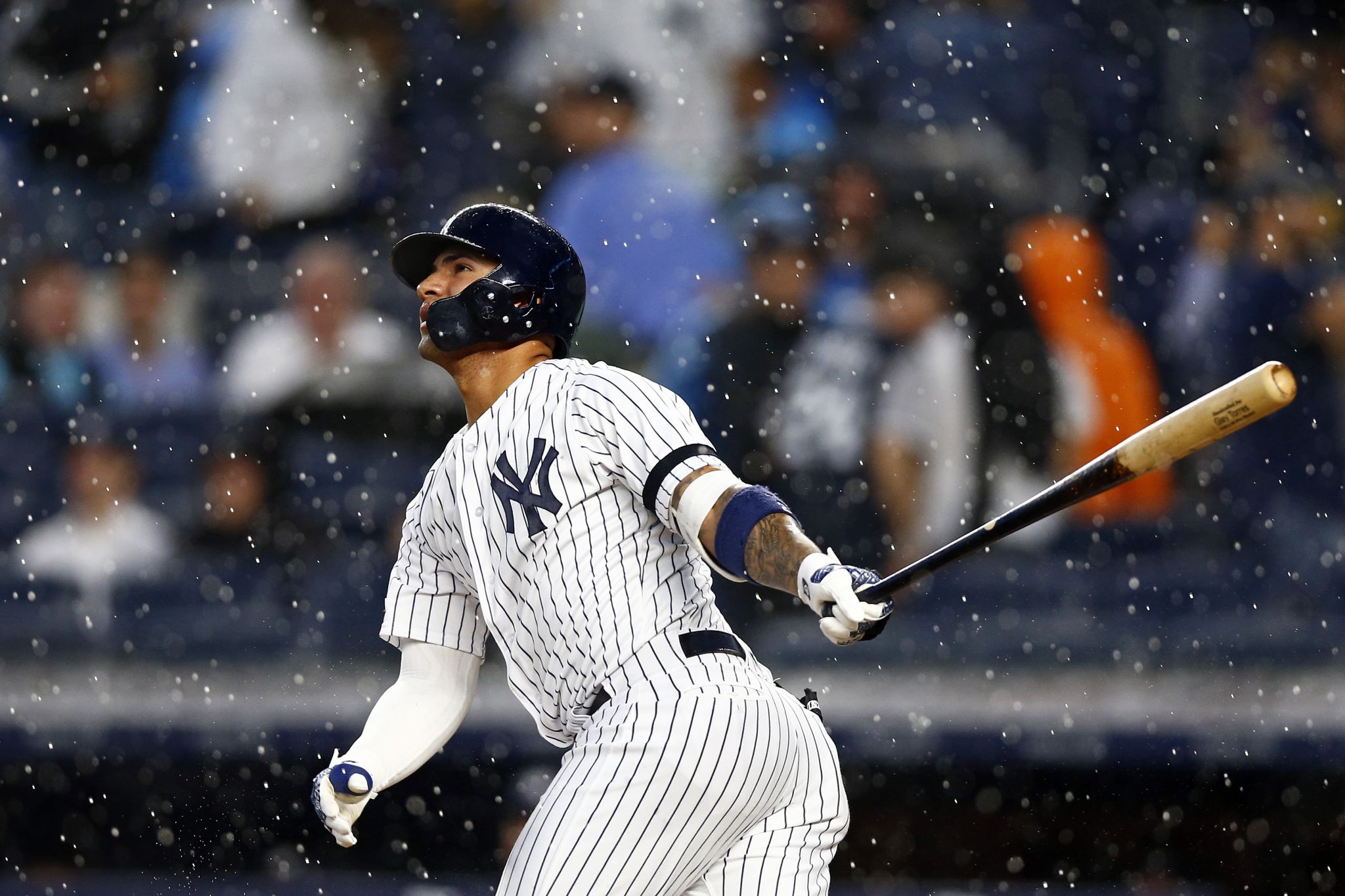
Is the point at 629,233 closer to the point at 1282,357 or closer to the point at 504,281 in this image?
the point at 1282,357

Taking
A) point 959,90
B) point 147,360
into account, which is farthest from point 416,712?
point 959,90

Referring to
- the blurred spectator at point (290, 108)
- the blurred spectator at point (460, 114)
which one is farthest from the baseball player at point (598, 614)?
the blurred spectator at point (290, 108)

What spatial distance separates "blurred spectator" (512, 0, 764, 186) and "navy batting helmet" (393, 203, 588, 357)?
10.5 ft

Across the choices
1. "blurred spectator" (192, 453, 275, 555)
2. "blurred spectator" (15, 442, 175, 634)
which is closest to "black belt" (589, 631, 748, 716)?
"blurred spectator" (192, 453, 275, 555)

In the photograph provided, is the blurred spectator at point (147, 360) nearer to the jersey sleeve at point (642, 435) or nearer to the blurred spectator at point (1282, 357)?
the blurred spectator at point (1282, 357)

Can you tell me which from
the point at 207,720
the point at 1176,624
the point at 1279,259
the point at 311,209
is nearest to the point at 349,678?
the point at 207,720

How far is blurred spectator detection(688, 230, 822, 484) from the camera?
16.8 feet

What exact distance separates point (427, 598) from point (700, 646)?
47 centimetres

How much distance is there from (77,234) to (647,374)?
2280mm

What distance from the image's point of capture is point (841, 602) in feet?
5.90

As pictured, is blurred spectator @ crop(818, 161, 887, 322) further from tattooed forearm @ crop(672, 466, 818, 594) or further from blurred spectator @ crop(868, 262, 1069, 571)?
tattooed forearm @ crop(672, 466, 818, 594)

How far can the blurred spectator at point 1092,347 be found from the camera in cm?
506

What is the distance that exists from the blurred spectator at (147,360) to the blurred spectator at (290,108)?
45 cm

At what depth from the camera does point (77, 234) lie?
5.95 metres
